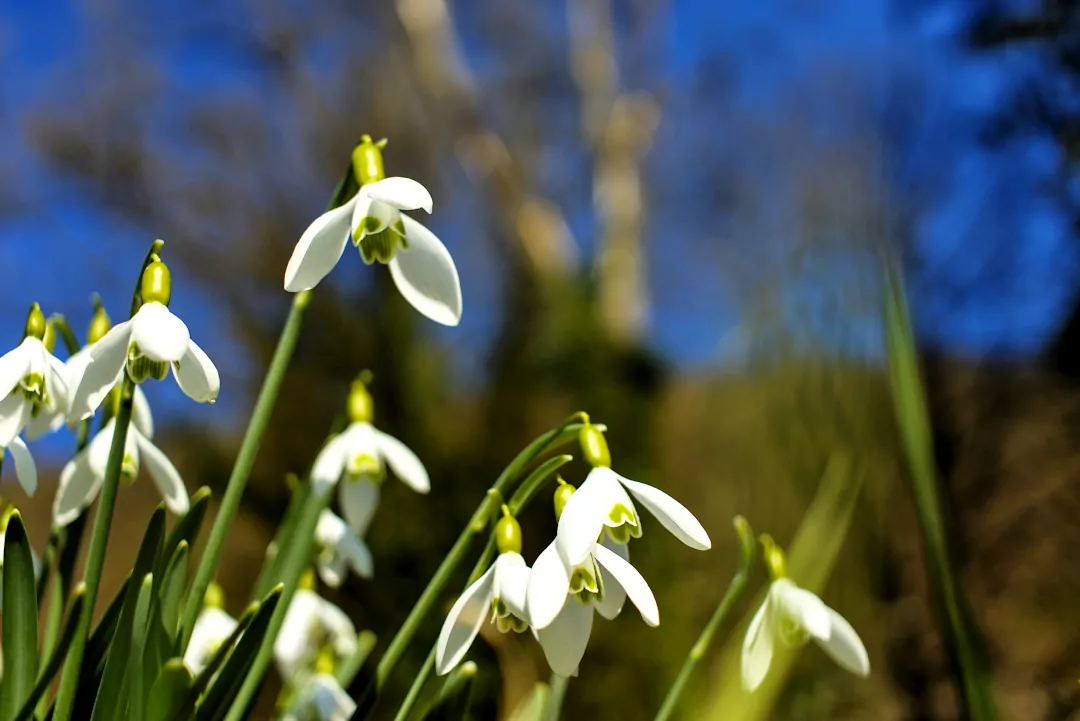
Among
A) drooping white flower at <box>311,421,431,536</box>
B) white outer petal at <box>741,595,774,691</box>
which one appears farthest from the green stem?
white outer petal at <box>741,595,774,691</box>

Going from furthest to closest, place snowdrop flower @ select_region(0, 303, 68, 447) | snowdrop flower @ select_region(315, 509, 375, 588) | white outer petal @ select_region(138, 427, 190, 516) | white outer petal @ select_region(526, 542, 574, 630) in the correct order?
snowdrop flower @ select_region(315, 509, 375, 588) < white outer petal @ select_region(138, 427, 190, 516) < snowdrop flower @ select_region(0, 303, 68, 447) < white outer petal @ select_region(526, 542, 574, 630)

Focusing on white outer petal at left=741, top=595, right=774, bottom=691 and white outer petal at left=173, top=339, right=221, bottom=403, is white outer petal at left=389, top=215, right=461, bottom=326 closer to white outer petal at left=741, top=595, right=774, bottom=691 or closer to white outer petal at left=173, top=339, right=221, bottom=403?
white outer petal at left=173, top=339, right=221, bottom=403

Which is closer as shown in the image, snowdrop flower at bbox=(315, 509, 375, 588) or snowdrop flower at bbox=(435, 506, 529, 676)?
snowdrop flower at bbox=(435, 506, 529, 676)

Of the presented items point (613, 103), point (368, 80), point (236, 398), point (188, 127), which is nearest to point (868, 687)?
point (236, 398)

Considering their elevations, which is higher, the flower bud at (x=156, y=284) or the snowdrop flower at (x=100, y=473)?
the flower bud at (x=156, y=284)

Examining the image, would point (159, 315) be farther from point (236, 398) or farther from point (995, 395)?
point (236, 398)

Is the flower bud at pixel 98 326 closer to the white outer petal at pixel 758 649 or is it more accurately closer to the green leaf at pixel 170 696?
the green leaf at pixel 170 696

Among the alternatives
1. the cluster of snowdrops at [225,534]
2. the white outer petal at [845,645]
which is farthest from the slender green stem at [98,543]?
the white outer petal at [845,645]
